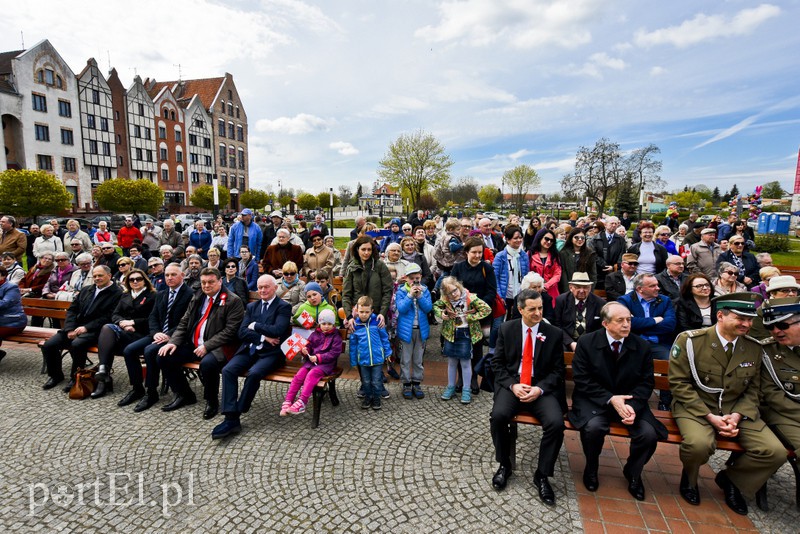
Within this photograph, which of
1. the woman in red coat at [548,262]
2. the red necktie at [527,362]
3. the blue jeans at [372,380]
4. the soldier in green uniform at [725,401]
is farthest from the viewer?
the woman in red coat at [548,262]

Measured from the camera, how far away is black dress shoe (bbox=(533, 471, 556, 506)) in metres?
3.34

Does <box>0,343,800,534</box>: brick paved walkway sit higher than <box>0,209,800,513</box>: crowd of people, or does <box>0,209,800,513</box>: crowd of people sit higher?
<box>0,209,800,513</box>: crowd of people

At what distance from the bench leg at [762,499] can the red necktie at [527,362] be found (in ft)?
6.31

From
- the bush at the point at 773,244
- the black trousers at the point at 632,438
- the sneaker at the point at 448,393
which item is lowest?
the sneaker at the point at 448,393

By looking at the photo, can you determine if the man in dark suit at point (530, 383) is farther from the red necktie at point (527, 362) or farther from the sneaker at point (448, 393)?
the sneaker at point (448, 393)

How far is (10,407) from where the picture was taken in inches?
196

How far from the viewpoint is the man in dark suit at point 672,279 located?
17.3ft

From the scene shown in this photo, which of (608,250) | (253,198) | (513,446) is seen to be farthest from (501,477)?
(253,198)

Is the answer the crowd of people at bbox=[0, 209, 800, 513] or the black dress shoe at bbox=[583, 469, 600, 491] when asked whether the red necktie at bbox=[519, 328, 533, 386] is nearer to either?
the crowd of people at bbox=[0, 209, 800, 513]

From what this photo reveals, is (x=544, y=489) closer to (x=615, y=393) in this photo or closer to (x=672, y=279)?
(x=615, y=393)

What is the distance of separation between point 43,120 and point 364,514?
166 ft

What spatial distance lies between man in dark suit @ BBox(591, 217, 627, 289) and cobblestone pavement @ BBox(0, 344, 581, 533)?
4007mm

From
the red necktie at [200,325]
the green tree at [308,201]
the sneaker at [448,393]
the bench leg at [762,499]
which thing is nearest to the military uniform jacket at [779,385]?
the bench leg at [762,499]

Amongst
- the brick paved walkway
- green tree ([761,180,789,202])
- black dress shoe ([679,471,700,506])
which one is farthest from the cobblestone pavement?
green tree ([761,180,789,202])
